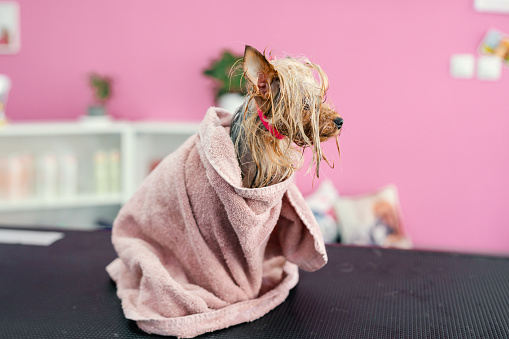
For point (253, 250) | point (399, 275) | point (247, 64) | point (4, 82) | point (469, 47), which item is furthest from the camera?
point (469, 47)

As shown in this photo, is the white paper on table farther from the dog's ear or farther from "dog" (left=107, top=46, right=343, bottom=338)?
the dog's ear

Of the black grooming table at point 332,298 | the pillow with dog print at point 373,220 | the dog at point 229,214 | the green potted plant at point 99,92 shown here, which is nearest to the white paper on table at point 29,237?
the black grooming table at point 332,298

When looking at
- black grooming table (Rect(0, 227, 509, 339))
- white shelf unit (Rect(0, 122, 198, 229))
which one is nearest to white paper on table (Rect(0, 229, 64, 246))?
black grooming table (Rect(0, 227, 509, 339))

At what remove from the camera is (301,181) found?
2641 mm

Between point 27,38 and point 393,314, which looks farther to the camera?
point 27,38

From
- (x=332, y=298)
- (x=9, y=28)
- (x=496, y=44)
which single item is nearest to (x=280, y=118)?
(x=332, y=298)

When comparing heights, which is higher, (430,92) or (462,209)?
(430,92)

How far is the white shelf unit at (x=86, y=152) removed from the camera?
2.42 m

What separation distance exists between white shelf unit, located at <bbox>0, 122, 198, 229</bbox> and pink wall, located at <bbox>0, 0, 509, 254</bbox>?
19 centimetres

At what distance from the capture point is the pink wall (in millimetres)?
2580

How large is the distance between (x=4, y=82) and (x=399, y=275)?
1.97m

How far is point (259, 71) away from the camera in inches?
32.3

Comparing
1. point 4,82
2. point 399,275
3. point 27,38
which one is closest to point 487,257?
point 399,275

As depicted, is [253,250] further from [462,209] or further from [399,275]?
[462,209]
